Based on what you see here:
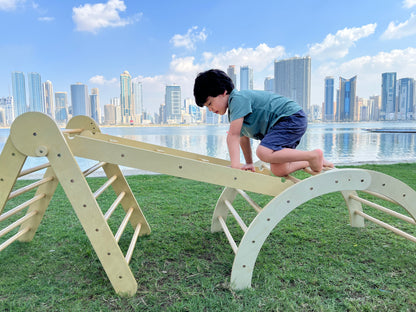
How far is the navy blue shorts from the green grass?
83 cm

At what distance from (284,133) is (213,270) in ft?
3.47

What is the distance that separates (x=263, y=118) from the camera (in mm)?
2020

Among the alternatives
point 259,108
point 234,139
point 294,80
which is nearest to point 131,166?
point 234,139

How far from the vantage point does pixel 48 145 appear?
150 centimetres

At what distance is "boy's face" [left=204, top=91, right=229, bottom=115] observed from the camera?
203 cm

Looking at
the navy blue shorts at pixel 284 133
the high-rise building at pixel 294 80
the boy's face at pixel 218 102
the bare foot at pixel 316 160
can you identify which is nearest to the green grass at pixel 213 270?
the bare foot at pixel 316 160

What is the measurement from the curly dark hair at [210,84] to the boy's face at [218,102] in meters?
0.02

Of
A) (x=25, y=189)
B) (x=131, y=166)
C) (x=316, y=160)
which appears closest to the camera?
(x=131, y=166)

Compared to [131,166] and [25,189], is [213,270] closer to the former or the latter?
[131,166]

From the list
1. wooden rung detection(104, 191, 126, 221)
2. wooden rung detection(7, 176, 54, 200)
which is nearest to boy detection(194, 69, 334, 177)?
wooden rung detection(104, 191, 126, 221)

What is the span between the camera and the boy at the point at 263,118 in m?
1.92

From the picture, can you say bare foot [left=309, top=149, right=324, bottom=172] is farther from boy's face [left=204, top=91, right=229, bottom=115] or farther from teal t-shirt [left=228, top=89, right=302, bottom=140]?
boy's face [left=204, top=91, right=229, bottom=115]

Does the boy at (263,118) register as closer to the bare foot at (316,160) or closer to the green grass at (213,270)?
the bare foot at (316,160)

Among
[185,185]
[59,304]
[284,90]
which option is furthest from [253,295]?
[284,90]
